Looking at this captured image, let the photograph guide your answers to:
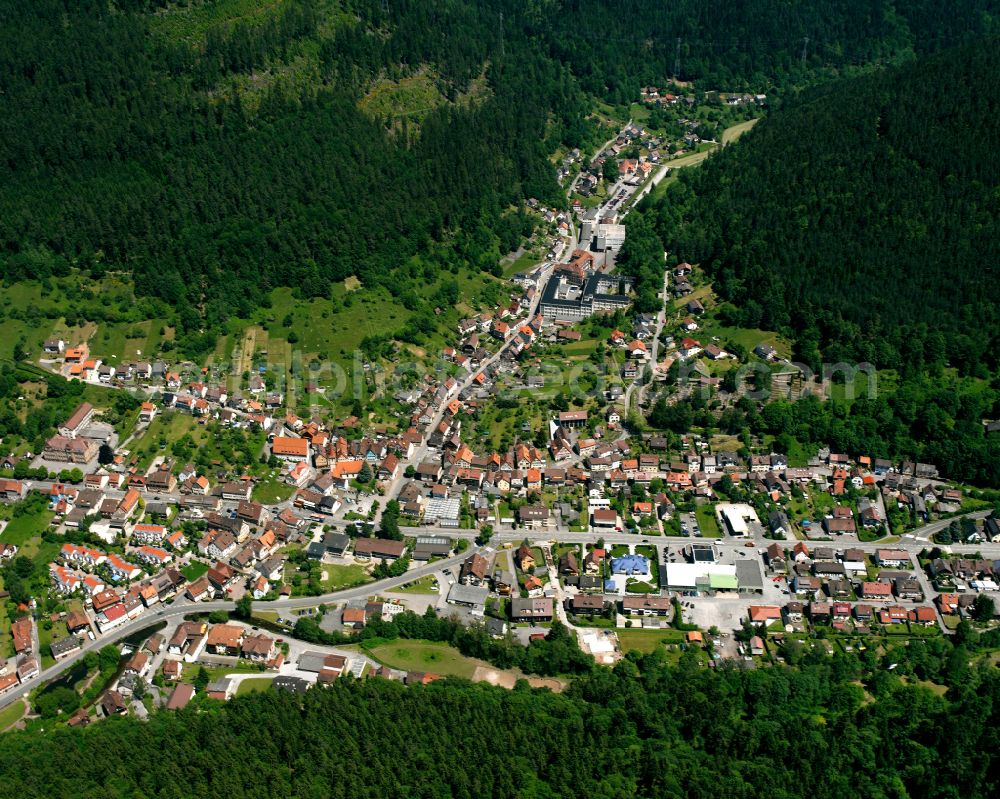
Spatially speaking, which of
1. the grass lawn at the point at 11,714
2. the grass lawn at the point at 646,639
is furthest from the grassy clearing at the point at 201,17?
the grass lawn at the point at 646,639

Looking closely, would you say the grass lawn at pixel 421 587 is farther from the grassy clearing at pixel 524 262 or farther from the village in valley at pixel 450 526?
the grassy clearing at pixel 524 262

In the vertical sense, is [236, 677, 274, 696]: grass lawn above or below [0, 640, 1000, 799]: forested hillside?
above

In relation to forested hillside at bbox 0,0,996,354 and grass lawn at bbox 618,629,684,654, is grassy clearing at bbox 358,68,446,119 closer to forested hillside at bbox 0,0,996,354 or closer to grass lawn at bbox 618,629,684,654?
forested hillside at bbox 0,0,996,354

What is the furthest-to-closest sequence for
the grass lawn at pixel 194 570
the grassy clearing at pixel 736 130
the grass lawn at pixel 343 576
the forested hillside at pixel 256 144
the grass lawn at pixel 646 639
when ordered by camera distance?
the grassy clearing at pixel 736 130, the forested hillside at pixel 256 144, the grass lawn at pixel 194 570, the grass lawn at pixel 343 576, the grass lawn at pixel 646 639

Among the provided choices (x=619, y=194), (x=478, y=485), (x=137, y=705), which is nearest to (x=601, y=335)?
(x=478, y=485)

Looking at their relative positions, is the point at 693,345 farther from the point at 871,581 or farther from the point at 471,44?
the point at 471,44

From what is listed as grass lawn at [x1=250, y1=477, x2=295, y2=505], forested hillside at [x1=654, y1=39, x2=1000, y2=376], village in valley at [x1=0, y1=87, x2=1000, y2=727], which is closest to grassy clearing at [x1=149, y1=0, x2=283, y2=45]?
village in valley at [x1=0, y1=87, x2=1000, y2=727]
